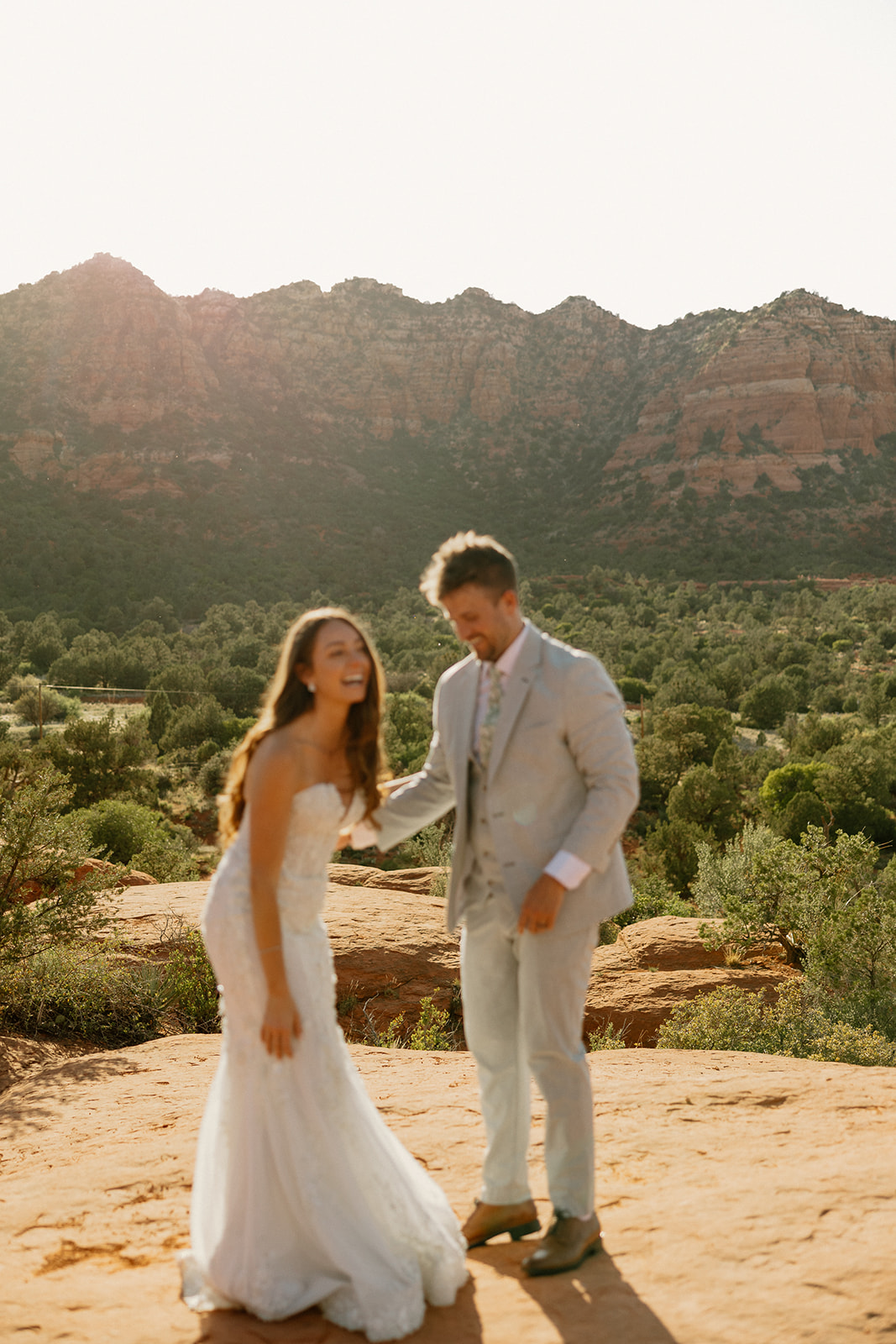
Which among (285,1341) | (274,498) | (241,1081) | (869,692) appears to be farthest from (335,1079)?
(274,498)

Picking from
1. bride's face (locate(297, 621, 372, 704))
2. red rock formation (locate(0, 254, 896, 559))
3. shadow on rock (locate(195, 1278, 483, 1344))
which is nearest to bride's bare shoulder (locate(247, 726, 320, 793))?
bride's face (locate(297, 621, 372, 704))

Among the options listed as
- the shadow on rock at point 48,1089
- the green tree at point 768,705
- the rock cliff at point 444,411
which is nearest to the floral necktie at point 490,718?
the shadow on rock at point 48,1089

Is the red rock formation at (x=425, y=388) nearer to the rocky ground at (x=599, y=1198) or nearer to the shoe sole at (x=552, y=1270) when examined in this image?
the rocky ground at (x=599, y=1198)

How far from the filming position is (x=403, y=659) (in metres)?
32.1

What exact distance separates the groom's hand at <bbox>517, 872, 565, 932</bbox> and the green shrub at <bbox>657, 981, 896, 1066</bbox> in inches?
158

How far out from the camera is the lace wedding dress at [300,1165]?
2504mm

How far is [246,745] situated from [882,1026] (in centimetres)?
634

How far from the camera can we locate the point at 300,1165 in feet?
8.34

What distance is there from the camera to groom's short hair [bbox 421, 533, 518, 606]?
2709 millimetres

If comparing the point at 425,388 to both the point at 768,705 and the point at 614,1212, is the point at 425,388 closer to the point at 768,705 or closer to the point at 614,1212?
the point at 768,705

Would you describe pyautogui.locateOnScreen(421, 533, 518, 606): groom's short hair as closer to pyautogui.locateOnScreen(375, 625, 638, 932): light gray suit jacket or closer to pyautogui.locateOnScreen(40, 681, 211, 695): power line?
pyautogui.locateOnScreen(375, 625, 638, 932): light gray suit jacket

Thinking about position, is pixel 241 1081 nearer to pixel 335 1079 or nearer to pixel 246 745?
pixel 335 1079

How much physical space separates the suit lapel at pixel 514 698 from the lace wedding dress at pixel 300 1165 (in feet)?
1.56

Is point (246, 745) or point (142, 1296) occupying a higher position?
point (246, 745)
